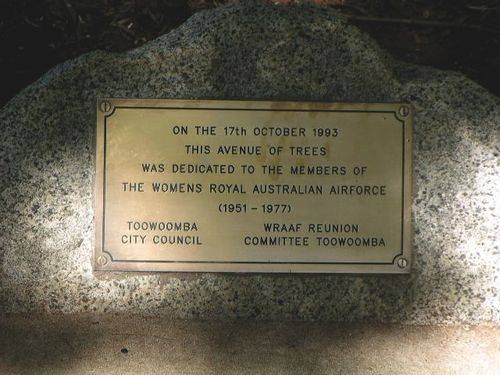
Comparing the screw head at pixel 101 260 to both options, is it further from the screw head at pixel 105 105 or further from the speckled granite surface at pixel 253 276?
the screw head at pixel 105 105

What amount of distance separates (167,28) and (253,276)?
1.41 m

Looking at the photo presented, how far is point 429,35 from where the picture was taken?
2664mm

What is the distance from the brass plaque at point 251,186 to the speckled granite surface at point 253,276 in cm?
4

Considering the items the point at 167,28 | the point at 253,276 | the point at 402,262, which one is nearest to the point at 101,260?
the point at 253,276

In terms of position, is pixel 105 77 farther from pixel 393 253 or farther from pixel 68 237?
pixel 393 253

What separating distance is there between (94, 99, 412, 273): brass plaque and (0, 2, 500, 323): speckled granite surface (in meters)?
0.04

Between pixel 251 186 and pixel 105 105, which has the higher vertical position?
pixel 105 105

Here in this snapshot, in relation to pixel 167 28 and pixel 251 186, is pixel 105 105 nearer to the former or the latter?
pixel 251 186

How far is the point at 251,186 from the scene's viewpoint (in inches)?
69.9

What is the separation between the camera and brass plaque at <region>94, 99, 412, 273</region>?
5.82ft

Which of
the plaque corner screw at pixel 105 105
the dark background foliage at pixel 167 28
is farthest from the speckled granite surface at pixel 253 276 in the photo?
the dark background foliage at pixel 167 28

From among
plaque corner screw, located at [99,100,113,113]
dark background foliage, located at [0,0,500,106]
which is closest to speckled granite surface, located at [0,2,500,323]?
plaque corner screw, located at [99,100,113,113]

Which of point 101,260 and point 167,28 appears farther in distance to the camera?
point 167,28

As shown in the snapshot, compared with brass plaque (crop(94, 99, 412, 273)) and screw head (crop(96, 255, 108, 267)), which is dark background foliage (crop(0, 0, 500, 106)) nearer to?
brass plaque (crop(94, 99, 412, 273))
